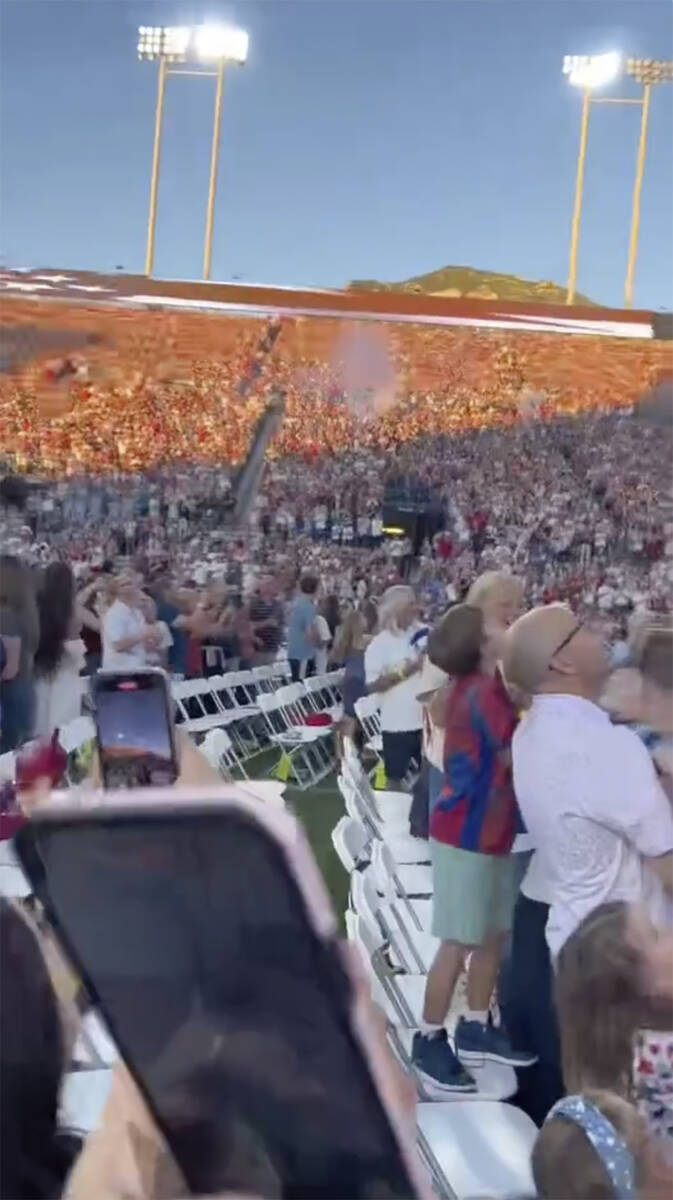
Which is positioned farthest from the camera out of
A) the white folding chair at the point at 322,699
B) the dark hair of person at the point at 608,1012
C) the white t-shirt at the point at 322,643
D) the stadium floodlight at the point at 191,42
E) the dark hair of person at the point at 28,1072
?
the white folding chair at the point at 322,699

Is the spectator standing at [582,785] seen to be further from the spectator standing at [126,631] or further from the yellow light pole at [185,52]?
→ the yellow light pole at [185,52]

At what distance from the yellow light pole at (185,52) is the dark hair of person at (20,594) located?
15.2 inches

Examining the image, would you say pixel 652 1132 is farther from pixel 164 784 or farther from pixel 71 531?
pixel 71 531

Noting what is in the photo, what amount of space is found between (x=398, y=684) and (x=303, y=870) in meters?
1.14

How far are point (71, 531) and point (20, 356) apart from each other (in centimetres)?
24

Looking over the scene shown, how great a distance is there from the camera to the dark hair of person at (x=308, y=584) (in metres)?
1.88

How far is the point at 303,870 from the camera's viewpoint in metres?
1.02

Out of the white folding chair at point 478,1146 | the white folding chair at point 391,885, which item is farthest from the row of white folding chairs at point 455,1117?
the white folding chair at point 391,885

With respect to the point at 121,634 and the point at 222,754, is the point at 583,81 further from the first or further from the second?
the point at 222,754

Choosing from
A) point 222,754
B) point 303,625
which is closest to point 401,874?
point 222,754

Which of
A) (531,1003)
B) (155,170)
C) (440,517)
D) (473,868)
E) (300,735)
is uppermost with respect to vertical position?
(155,170)

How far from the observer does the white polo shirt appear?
1.86 meters

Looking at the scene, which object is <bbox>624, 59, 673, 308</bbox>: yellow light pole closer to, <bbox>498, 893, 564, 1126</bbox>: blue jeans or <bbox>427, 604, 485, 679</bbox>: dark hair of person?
<bbox>427, 604, 485, 679</bbox>: dark hair of person

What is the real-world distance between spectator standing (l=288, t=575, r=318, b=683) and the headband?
773 mm
